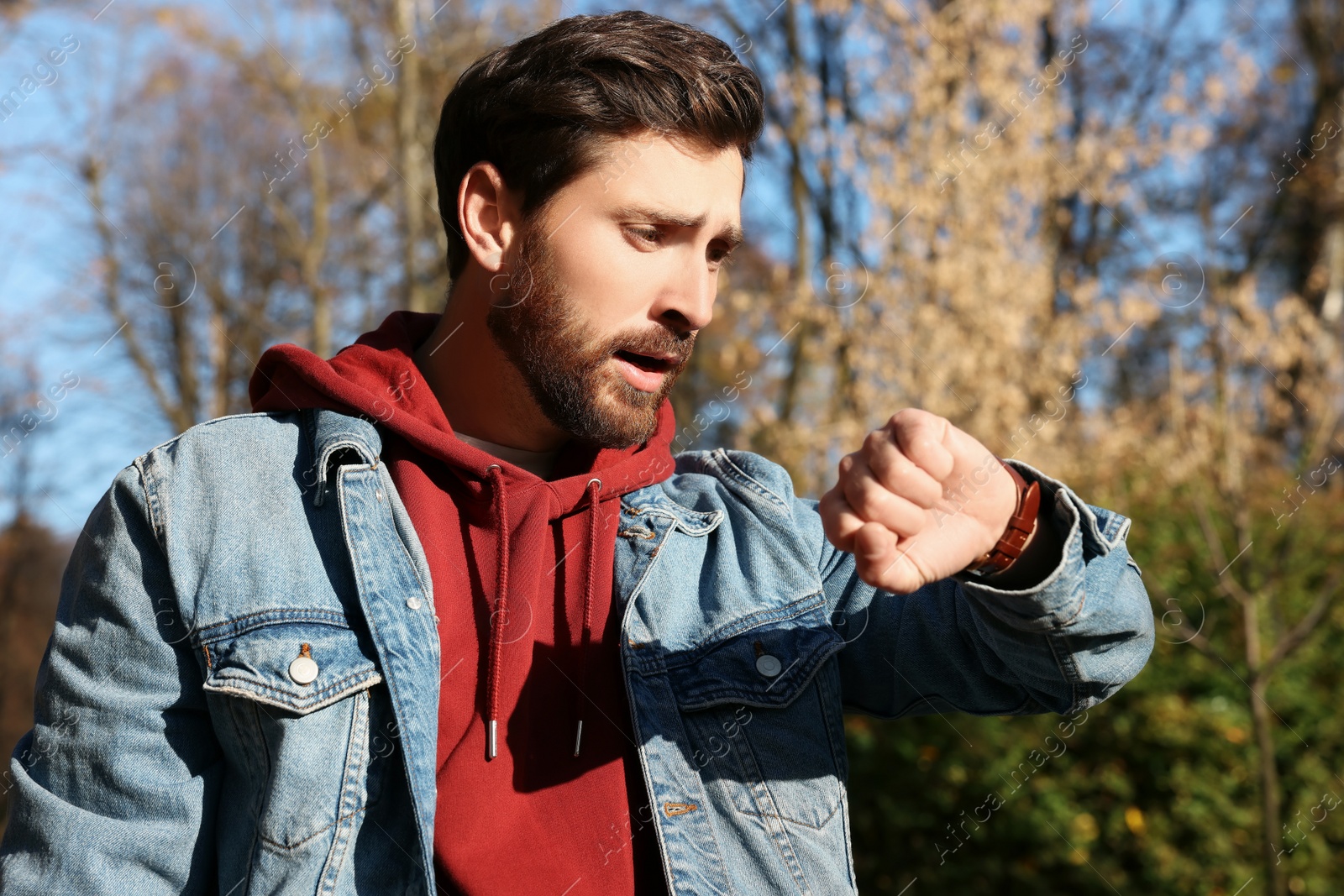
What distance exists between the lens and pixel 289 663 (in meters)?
1.67

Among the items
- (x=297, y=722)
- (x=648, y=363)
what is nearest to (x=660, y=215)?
(x=648, y=363)

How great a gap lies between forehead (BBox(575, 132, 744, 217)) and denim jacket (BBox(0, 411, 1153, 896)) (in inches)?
25.3

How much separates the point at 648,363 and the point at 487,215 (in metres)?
0.49

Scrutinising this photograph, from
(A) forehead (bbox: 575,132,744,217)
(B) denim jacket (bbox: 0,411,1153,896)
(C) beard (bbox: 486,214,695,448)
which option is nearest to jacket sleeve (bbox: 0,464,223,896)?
(B) denim jacket (bbox: 0,411,1153,896)

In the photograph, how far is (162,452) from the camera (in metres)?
1.80

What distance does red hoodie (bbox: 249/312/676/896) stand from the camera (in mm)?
1738

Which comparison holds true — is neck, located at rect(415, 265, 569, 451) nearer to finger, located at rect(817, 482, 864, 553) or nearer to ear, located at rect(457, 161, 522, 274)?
ear, located at rect(457, 161, 522, 274)

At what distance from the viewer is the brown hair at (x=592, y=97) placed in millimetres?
2107

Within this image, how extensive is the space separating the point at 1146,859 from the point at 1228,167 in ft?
38.7

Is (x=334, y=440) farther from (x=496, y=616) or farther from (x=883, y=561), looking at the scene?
(x=883, y=561)

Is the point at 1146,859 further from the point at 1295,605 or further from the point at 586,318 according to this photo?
the point at 586,318

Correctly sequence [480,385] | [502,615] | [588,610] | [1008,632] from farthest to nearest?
[480,385] < [588,610] < [502,615] < [1008,632]

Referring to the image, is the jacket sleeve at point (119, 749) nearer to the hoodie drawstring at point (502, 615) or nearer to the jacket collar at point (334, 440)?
the jacket collar at point (334, 440)

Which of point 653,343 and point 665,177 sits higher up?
point 665,177
